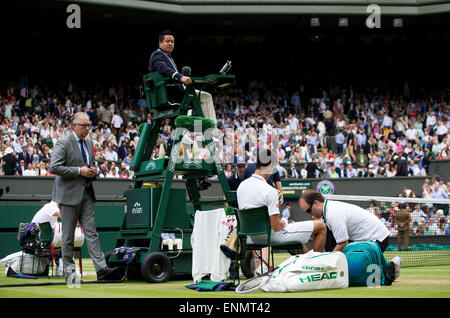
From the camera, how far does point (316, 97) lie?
35.6 metres

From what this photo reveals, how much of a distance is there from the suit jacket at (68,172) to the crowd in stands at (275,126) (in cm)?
1395

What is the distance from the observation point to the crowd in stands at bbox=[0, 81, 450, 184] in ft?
81.7

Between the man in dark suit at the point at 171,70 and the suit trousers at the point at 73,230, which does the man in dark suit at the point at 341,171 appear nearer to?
the man in dark suit at the point at 171,70

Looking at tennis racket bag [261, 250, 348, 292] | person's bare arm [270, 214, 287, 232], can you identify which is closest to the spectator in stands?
person's bare arm [270, 214, 287, 232]

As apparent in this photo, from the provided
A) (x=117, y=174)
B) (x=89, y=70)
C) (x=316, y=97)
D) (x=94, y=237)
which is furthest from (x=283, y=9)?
(x=94, y=237)

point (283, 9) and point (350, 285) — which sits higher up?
point (283, 9)

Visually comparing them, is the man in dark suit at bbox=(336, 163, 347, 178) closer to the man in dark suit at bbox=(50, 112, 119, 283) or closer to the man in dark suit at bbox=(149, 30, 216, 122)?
the man in dark suit at bbox=(149, 30, 216, 122)

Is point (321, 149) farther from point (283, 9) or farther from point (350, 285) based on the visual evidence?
point (350, 285)

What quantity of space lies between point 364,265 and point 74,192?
3808mm

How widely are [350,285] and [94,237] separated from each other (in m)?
3.35

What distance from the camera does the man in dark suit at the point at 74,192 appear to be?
866 centimetres

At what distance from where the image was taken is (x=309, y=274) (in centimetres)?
733

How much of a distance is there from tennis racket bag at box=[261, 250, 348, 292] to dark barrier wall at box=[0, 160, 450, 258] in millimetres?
13215
